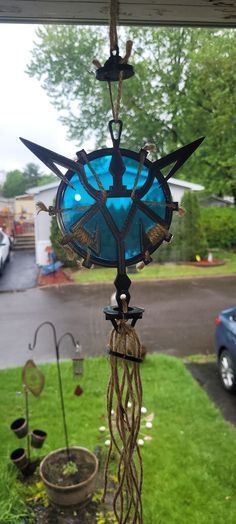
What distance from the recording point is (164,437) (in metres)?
1.79

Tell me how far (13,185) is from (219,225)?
13.2ft

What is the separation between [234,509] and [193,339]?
1.72 m

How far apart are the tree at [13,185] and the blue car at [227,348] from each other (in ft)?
4.65

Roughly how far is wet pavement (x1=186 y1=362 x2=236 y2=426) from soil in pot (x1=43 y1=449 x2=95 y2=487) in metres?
0.83

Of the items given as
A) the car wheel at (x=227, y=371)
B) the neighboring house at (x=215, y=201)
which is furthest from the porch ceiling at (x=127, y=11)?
the neighboring house at (x=215, y=201)

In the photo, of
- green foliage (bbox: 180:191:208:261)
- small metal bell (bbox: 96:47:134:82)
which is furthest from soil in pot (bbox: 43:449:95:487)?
small metal bell (bbox: 96:47:134:82)

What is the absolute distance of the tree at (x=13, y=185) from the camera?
143 centimetres

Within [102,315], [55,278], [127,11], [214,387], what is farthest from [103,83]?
[55,278]

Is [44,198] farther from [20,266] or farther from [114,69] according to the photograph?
[20,266]

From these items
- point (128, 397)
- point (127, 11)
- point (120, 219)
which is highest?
point (127, 11)

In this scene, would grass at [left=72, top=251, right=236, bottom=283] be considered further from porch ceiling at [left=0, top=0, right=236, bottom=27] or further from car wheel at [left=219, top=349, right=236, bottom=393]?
porch ceiling at [left=0, top=0, right=236, bottom=27]

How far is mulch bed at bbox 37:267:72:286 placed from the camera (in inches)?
139

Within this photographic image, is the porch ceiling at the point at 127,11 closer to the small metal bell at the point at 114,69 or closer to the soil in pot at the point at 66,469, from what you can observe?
the small metal bell at the point at 114,69

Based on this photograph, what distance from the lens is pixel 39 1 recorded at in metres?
0.58
